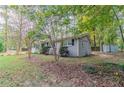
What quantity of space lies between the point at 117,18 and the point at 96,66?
75 cm

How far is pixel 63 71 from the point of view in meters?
3.48

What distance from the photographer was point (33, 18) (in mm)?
3527

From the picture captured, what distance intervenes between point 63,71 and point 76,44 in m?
0.45

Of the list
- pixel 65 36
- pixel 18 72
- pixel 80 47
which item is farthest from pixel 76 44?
pixel 18 72

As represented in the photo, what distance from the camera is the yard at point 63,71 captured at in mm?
3385

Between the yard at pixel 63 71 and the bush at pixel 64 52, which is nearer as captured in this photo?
the yard at pixel 63 71

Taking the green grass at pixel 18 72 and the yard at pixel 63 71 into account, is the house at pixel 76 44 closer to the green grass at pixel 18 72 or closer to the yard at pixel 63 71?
the yard at pixel 63 71

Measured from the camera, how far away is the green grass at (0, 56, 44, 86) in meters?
3.36

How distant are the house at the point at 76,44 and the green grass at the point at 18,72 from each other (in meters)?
0.38

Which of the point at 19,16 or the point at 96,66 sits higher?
the point at 19,16

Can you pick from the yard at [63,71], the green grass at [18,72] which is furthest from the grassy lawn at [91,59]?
the green grass at [18,72]

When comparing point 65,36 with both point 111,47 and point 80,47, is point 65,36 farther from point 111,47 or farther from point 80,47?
point 111,47
